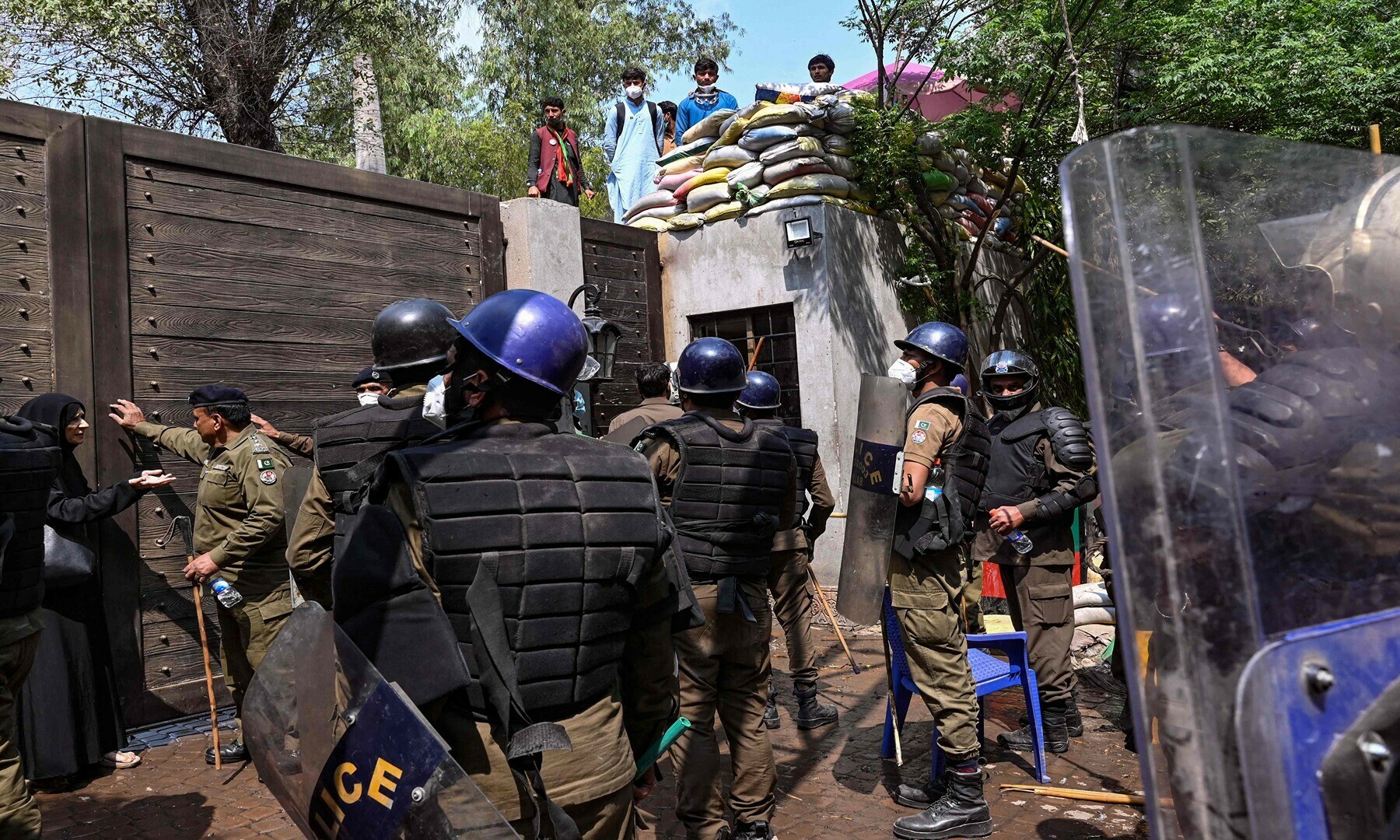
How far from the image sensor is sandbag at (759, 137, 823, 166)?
9484 mm

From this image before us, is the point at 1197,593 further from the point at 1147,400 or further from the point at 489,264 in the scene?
the point at 489,264

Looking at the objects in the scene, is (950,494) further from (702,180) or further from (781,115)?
(702,180)

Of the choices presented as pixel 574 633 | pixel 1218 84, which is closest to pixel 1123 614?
pixel 574 633

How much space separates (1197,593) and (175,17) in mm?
18648

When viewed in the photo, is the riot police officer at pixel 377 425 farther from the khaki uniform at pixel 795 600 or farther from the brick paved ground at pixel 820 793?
the khaki uniform at pixel 795 600

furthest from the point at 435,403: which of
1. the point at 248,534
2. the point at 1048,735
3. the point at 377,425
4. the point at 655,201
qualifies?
the point at 655,201

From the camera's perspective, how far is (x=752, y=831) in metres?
3.83

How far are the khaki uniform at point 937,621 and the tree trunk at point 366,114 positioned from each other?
15.8m

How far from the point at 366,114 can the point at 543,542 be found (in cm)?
1832

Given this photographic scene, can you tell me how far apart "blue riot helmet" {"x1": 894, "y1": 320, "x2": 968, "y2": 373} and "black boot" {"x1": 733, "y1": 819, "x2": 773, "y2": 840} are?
215 cm

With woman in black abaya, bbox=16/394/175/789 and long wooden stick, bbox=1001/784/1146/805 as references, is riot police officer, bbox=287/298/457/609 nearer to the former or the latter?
woman in black abaya, bbox=16/394/175/789

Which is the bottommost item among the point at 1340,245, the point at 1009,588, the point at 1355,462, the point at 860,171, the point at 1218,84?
the point at 1009,588

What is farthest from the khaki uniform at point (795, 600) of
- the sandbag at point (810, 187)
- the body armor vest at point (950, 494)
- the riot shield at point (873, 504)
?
the sandbag at point (810, 187)

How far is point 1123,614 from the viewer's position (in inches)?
41.1
